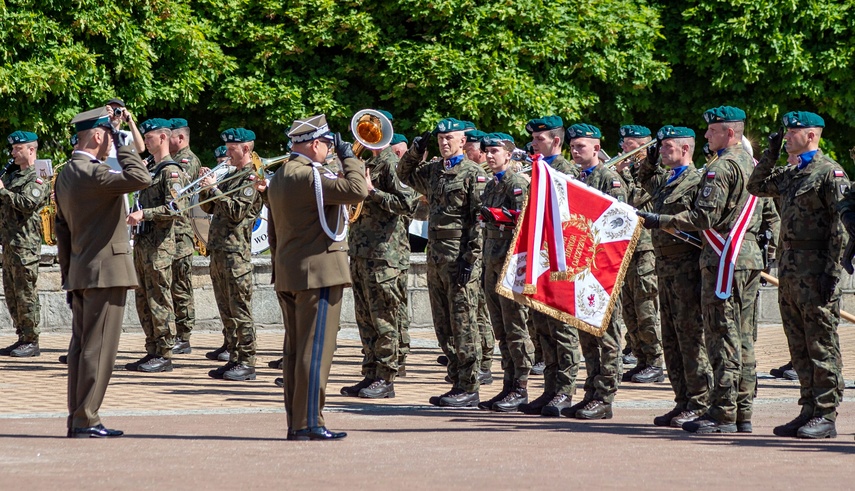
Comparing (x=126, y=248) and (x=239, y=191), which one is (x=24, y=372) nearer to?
(x=239, y=191)

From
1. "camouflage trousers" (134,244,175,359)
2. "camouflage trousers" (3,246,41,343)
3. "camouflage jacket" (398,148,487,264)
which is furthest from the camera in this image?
"camouflage trousers" (3,246,41,343)

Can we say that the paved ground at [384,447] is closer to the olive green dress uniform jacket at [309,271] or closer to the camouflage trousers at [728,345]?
the camouflage trousers at [728,345]

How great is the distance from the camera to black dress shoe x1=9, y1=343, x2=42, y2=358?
48.8 feet

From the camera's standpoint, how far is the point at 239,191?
13414mm

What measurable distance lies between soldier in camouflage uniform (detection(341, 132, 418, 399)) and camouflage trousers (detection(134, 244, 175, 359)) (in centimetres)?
263

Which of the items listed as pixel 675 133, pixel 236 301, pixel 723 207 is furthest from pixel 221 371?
pixel 723 207

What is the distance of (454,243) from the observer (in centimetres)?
1181

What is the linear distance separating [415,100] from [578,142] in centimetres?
1567

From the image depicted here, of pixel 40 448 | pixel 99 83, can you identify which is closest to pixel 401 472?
pixel 40 448

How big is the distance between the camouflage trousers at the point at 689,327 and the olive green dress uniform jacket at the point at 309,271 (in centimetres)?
239

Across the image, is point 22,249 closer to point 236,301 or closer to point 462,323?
point 236,301

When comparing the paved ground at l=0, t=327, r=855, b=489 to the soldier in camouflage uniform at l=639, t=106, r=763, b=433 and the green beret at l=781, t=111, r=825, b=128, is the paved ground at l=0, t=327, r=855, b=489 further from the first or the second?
the green beret at l=781, t=111, r=825, b=128

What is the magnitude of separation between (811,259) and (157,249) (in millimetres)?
7063

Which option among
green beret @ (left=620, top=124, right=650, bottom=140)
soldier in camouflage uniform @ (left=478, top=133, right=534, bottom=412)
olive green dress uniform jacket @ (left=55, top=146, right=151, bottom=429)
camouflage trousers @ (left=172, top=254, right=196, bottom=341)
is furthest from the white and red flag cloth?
camouflage trousers @ (left=172, top=254, right=196, bottom=341)
